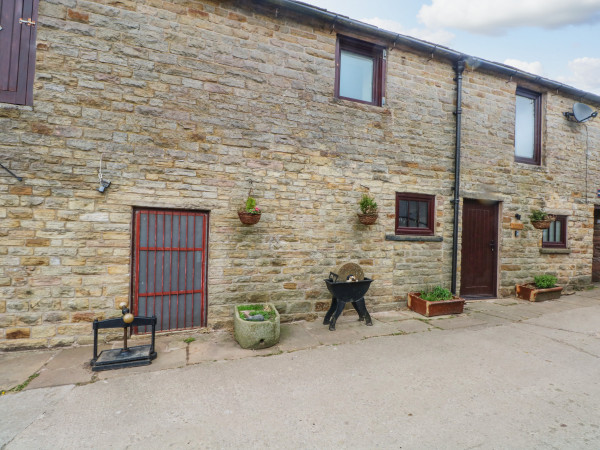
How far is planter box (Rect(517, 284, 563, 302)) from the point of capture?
6488 millimetres

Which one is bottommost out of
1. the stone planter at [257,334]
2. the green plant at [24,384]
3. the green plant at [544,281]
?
the green plant at [24,384]

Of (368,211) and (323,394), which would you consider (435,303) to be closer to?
(368,211)

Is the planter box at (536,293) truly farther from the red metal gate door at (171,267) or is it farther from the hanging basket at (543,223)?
the red metal gate door at (171,267)

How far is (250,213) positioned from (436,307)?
3803 mm

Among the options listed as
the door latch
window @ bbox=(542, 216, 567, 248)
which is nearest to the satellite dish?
window @ bbox=(542, 216, 567, 248)

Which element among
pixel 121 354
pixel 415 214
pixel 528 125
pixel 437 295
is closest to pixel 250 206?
pixel 121 354

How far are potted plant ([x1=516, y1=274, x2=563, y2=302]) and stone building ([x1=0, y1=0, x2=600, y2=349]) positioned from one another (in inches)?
8.2

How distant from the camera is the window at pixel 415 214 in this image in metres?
5.84

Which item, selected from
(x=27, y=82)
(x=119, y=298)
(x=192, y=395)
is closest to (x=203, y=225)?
(x=119, y=298)

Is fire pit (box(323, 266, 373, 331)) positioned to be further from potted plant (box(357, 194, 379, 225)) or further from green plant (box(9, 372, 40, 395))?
green plant (box(9, 372, 40, 395))

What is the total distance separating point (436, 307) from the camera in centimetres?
541

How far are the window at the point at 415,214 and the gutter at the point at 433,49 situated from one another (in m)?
2.93

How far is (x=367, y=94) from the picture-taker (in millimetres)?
5758

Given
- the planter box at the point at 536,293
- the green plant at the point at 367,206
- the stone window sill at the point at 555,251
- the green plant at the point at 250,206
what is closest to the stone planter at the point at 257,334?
the green plant at the point at 250,206
